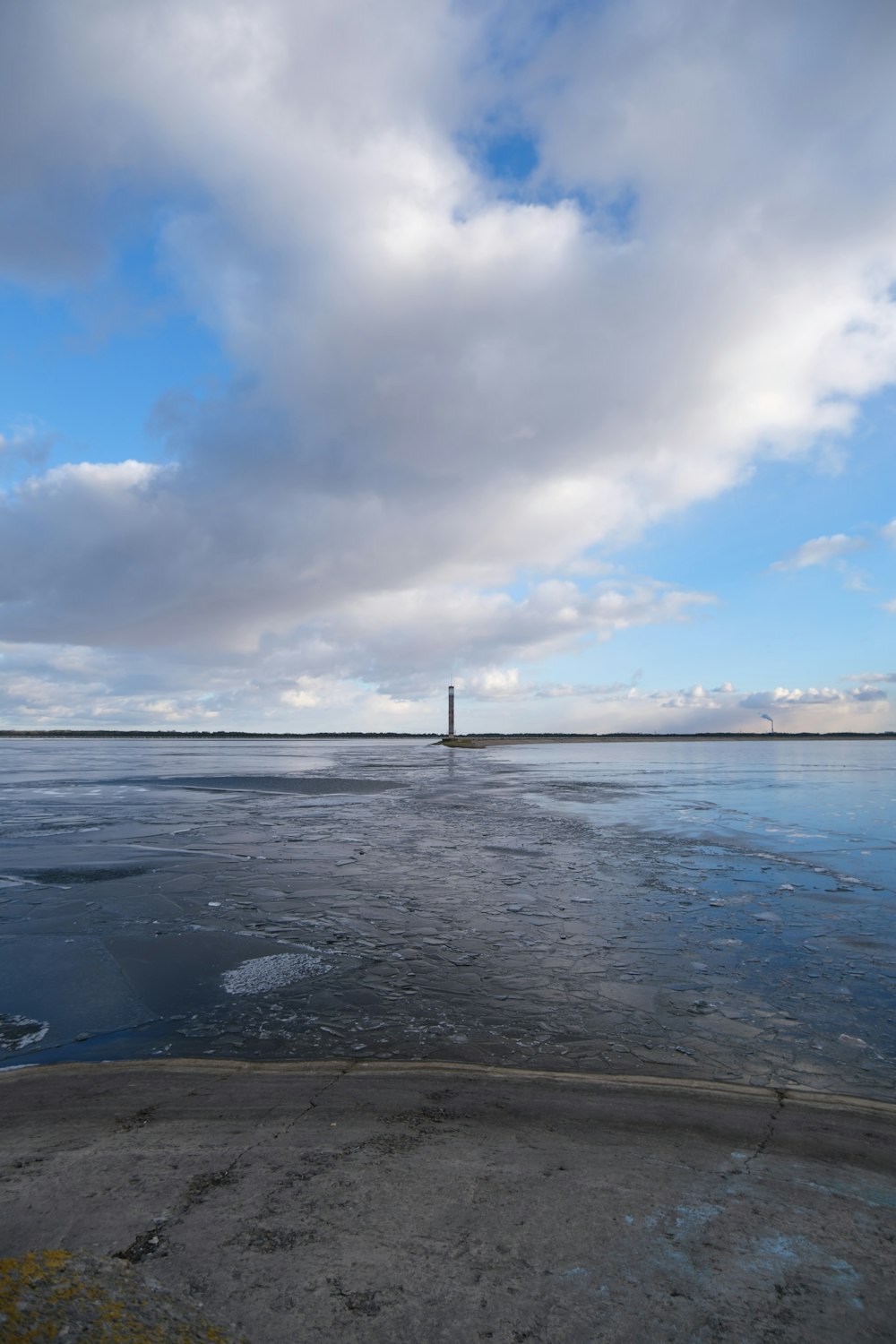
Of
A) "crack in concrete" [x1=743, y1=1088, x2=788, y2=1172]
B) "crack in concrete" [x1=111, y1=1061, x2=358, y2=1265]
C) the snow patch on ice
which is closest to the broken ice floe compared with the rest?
the snow patch on ice

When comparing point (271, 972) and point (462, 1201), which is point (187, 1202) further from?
point (271, 972)

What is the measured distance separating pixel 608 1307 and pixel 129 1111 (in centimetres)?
276

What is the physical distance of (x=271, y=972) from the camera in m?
6.43

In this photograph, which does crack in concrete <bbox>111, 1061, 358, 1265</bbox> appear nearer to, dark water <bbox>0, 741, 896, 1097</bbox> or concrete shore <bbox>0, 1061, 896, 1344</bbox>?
concrete shore <bbox>0, 1061, 896, 1344</bbox>

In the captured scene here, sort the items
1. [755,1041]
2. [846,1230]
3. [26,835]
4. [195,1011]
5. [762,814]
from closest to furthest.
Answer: [846,1230] < [755,1041] < [195,1011] < [26,835] < [762,814]

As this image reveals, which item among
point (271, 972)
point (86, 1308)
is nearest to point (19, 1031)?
point (271, 972)

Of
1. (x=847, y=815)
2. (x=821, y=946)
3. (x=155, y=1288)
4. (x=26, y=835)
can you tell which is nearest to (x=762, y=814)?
(x=847, y=815)

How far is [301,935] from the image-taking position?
7641mm

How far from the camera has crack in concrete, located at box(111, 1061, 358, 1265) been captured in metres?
2.54

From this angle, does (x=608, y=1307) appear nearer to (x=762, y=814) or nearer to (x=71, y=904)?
(x=71, y=904)

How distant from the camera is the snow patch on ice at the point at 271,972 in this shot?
6.06 m

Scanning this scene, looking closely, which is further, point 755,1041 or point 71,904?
point 71,904

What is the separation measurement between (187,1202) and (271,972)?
364 centimetres

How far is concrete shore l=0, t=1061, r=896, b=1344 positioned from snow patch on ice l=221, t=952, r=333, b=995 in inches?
69.2
